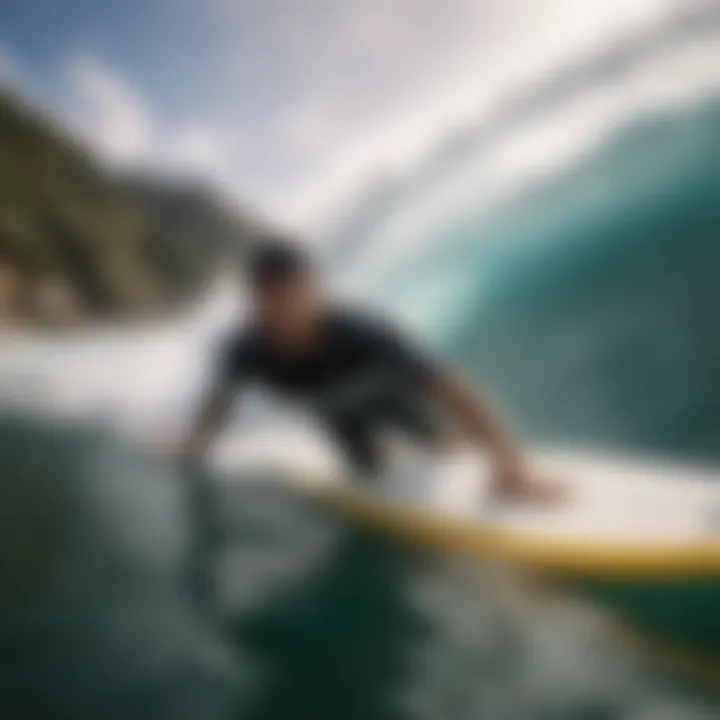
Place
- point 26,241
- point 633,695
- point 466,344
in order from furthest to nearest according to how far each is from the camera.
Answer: point 26,241 < point 466,344 < point 633,695

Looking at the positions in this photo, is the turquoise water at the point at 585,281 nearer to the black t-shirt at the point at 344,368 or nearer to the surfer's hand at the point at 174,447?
the black t-shirt at the point at 344,368

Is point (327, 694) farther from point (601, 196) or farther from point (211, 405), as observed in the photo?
point (601, 196)

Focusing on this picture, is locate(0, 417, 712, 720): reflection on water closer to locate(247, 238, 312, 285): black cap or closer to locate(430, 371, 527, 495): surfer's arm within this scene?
locate(430, 371, 527, 495): surfer's arm

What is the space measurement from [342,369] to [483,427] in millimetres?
175

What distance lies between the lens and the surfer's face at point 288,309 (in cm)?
119

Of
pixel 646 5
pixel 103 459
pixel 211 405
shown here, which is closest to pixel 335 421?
pixel 211 405

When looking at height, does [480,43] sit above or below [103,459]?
above

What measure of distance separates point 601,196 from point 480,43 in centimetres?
24

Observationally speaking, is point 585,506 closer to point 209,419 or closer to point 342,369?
point 342,369

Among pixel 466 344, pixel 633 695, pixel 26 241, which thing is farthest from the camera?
pixel 26 241

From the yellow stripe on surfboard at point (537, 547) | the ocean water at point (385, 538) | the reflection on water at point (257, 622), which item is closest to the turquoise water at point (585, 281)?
the ocean water at point (385, 538)

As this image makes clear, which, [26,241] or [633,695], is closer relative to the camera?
[633,695]

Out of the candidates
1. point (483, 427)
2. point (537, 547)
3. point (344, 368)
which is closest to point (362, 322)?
point (344, 368)

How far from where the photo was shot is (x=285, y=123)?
1270mm
